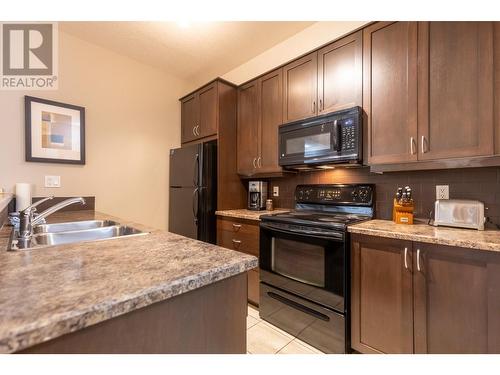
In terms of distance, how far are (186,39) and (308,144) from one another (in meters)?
1.70

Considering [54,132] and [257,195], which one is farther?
[257,195]

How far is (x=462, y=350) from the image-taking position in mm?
1174

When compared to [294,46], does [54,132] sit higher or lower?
lower

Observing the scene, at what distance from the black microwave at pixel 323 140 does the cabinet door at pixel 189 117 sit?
123 cm

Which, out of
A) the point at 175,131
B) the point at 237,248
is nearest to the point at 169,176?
the point at 175,131

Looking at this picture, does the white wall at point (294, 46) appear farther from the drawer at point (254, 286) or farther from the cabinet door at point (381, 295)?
the drawer at point (254, 286)

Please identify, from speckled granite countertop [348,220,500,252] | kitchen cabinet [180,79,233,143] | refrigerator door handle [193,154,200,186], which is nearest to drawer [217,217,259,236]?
refrigerator door handle [193,154,200,186]

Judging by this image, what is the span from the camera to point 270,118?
2379 mm

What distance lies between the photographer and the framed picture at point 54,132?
2098mm

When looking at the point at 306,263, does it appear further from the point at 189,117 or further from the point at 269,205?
the point at 189,117

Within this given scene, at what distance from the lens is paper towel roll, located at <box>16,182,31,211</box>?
1.89 meters

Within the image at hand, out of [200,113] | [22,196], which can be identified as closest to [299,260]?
[200,113]

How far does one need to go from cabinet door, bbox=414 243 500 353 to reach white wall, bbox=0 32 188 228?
2744 millimetres

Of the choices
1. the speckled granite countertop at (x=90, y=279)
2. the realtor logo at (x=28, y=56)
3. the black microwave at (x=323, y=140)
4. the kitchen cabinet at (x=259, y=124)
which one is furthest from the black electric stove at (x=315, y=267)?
the realtor logo at (x=28, y=56)
